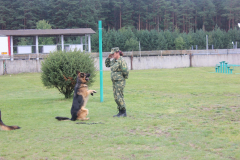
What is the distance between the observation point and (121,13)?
281 ft

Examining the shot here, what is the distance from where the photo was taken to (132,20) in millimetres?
85125

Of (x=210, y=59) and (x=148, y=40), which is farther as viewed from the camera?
(x=148, y=40)

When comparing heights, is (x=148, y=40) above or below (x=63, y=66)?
above

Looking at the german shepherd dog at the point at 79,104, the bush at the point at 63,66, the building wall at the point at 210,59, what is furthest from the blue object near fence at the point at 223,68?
the german shepherd dog at the point at 79,104

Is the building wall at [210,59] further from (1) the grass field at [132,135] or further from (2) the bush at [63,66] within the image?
(1) the grass field at [132,135]

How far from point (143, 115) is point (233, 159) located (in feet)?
14.6

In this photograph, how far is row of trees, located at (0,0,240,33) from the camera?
7381 centimetres

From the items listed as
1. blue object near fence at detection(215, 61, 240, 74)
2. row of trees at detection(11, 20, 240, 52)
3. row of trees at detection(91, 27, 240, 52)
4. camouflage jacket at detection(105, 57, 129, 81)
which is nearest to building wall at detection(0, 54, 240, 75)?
blue object near fence at detection(215, 61, 240, 74)

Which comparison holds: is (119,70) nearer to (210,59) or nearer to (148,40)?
(210,59)

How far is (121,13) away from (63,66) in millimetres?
75504

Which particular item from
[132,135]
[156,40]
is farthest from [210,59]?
[132,135]

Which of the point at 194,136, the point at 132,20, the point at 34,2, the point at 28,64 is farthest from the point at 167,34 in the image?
the point at 194,136

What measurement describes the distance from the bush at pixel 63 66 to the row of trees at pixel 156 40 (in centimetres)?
4916

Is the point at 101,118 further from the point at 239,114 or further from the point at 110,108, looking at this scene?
the point at 239,114
